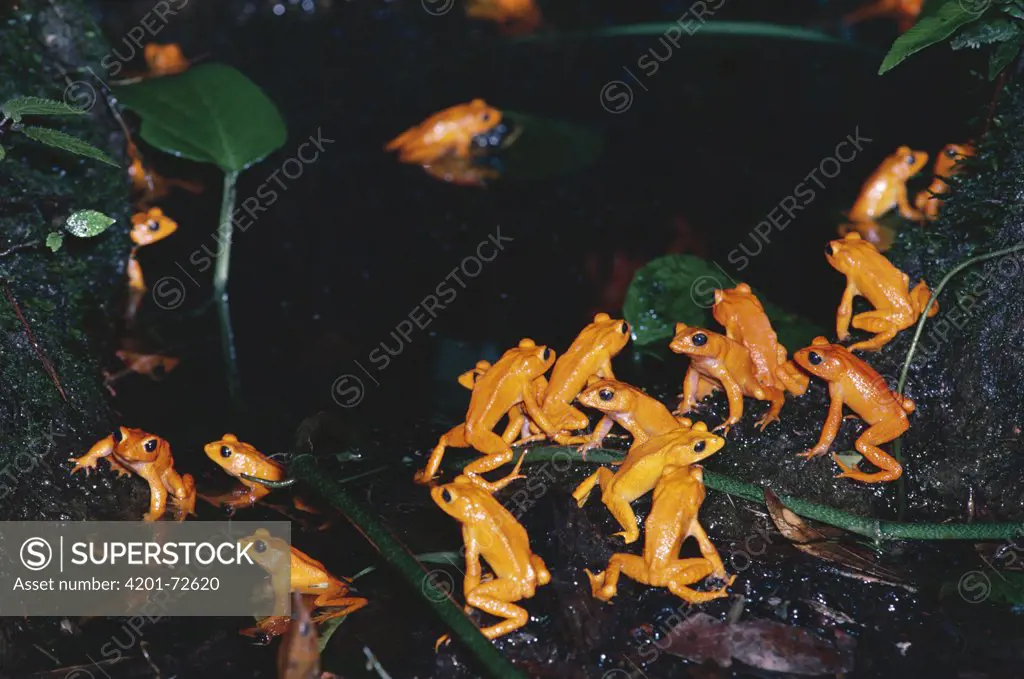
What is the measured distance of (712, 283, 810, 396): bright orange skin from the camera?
4.75 metres

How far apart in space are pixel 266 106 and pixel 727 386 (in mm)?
3997

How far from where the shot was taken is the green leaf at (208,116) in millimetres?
6723

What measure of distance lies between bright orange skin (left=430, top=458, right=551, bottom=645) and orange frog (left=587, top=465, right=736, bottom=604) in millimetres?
348

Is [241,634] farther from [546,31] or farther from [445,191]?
[546,31]

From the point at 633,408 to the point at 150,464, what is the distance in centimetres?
221

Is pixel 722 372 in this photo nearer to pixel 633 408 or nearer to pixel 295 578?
pixel 633 408

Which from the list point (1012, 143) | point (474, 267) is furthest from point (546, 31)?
point (1012, 143)

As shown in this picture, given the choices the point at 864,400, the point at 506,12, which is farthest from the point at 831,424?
the point at 506,12

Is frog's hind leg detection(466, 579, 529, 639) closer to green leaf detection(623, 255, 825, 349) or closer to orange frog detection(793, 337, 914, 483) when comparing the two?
orange frog detection(793, 337, 914, 483)

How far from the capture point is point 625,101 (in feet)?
30.1

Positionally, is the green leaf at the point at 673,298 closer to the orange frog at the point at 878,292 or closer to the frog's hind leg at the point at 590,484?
the orange frog at the point at 878,292

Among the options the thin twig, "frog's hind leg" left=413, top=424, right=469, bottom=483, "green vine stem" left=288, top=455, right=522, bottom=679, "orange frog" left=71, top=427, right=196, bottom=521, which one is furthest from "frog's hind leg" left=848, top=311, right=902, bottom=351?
the thin twig

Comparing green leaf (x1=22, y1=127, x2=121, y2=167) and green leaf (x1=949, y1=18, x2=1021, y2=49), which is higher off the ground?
green leaf (x1=949, y1=18, x2=1021, y2=49)

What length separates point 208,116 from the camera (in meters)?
6.87
